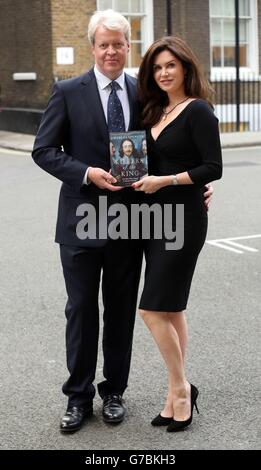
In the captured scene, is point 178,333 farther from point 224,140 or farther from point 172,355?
point 224,140

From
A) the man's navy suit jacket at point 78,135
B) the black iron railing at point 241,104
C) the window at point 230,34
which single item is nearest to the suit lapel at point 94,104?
the man's navy suit jacket at point 78,135

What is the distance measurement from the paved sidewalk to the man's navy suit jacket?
15.0 meters

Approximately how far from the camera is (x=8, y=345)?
5188 millimetres

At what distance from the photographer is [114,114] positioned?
12.1 ft

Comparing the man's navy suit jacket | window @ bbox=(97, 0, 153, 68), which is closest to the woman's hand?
the man's navy suit jacket

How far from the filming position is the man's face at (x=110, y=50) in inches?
142

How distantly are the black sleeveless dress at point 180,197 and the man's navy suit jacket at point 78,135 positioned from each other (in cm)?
20

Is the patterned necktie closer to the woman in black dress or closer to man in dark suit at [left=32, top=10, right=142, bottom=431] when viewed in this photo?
man in dark suit at [left=32, top=10, right=142, bottom=431]

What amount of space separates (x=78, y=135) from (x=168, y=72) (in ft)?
1.73

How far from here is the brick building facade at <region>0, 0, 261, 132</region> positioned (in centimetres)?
2127

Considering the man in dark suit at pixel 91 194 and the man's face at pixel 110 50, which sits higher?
the man's face at pixel 110 50

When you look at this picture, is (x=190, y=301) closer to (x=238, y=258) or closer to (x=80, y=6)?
(x=238, y=258)

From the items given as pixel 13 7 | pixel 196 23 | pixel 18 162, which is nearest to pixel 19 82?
pixel 13 7

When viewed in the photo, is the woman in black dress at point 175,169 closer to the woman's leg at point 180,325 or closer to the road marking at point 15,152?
the woman's leg at point 180,325
